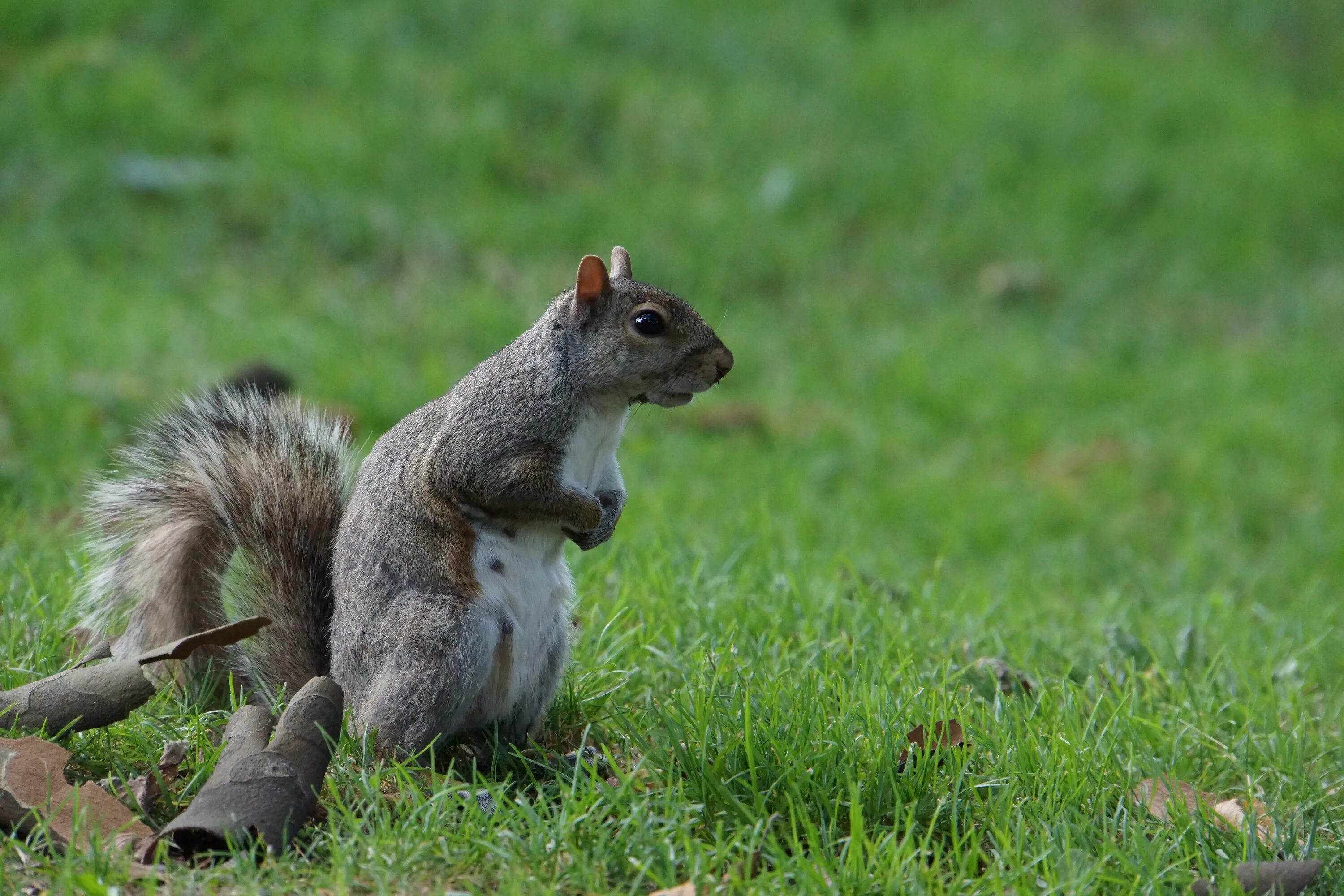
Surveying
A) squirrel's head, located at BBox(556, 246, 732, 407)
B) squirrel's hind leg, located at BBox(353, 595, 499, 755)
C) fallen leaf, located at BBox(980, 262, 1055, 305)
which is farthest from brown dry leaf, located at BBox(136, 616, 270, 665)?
fallen leaf, located at BBox(980, 262, 1055, 305)

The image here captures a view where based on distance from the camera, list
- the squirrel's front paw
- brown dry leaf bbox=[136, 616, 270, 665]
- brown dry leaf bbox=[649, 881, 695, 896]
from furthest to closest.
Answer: the squirrel's front paw, brown dry leaf bbox=[136, 616, 270, 665], brown dry leaf bbox=[649, 881, 695, 896]

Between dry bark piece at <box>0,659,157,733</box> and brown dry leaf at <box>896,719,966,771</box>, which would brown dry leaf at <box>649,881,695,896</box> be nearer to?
brown dry leaf at <box>896,719,966,771</box>

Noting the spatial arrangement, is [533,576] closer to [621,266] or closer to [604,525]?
[604,525]

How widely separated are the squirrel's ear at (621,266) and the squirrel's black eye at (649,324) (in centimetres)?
18

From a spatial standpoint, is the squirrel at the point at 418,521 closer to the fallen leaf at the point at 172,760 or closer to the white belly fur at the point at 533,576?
the white belly fur at the point at 533,576

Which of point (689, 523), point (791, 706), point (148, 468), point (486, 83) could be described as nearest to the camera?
point (791, 706)

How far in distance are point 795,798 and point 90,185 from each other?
5.52 meters

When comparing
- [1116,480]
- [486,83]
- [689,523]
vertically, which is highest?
[486,83]

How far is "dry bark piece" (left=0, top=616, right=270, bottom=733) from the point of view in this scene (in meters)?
2.18

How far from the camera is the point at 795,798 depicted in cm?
213

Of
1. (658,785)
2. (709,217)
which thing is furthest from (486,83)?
(658,785)

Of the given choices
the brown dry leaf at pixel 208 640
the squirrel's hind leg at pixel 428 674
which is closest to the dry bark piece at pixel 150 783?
the brown dry leaf at pixel 208 640

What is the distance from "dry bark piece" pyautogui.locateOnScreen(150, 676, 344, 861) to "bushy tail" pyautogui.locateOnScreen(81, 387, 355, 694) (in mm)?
269

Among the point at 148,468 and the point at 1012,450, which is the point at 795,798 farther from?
the point at 1012,450
